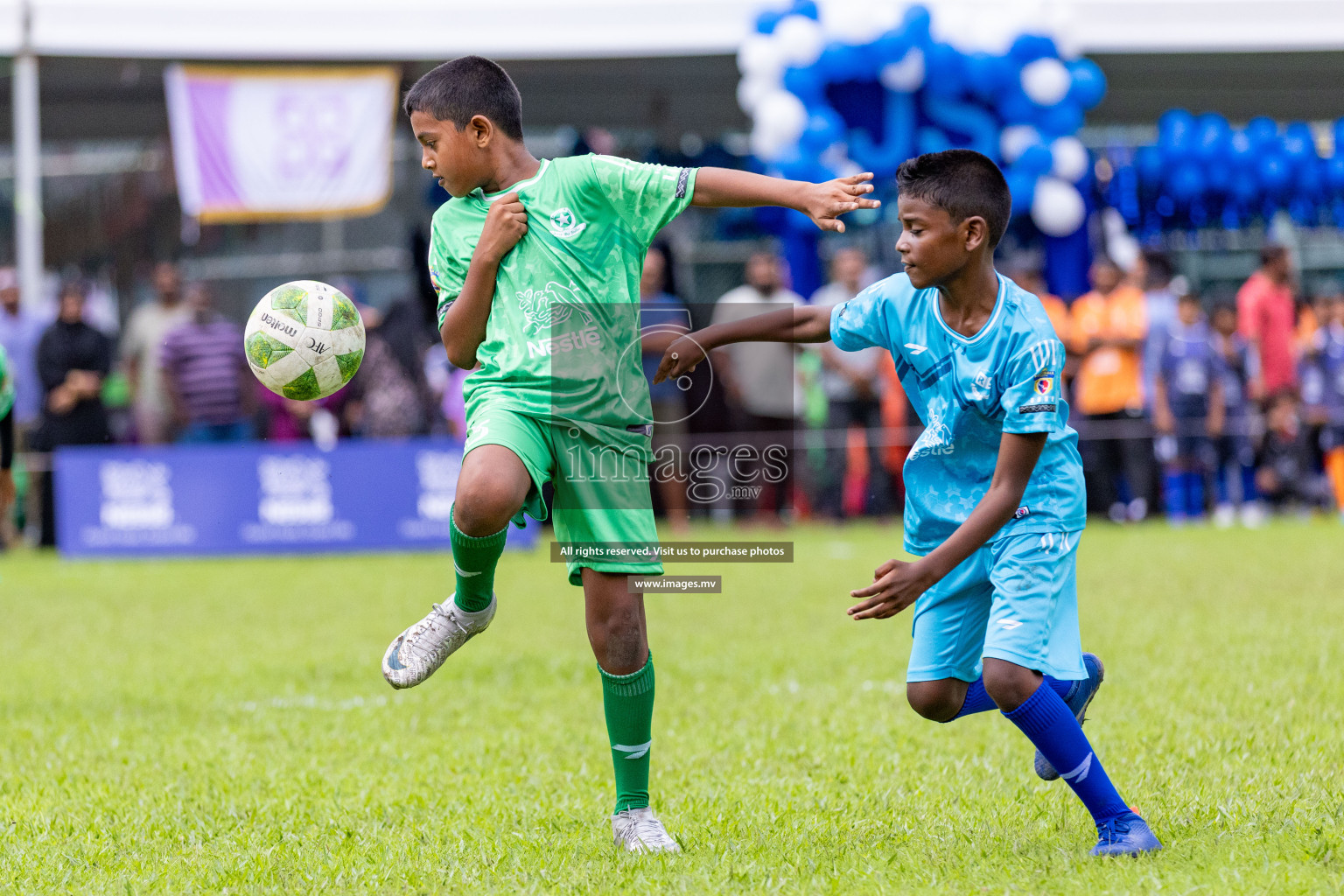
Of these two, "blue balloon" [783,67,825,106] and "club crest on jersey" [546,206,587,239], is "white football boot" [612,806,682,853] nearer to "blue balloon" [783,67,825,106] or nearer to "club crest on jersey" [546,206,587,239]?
"club crest on jersey" [546,206,587,239]

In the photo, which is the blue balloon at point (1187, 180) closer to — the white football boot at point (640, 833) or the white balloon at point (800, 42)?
the white balloon at point (800, 42)

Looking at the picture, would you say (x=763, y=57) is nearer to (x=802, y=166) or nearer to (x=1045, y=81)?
(x=802, y=166)

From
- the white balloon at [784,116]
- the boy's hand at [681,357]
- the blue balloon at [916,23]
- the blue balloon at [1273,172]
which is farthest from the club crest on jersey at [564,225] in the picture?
the blue balloon at [1273,172]

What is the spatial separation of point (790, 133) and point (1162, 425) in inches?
164

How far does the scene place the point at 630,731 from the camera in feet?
12.4

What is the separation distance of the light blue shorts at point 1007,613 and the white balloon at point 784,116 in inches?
396

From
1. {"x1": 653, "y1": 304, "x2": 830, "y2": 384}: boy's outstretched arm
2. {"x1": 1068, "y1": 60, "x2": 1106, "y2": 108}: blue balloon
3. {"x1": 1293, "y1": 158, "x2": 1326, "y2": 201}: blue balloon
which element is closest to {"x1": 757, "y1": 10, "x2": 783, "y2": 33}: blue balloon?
{"x1": 1068, "y1": 60, "x2": 1106, "y2": 108}: blue balloon

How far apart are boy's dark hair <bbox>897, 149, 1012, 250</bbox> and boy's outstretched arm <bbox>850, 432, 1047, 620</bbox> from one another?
0.53 meters

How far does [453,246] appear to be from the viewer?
389 cm

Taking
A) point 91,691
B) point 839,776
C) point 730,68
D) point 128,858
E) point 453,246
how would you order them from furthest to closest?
point 730,68 < point 91,691 < point 839,776 < point 453,246 < point 128,858

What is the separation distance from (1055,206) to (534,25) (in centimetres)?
505

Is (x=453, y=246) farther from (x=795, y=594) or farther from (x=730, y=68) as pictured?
(x=730, y=68)

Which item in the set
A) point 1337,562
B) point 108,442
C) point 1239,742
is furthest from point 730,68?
point 1239,742

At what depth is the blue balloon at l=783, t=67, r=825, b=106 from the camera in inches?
525
